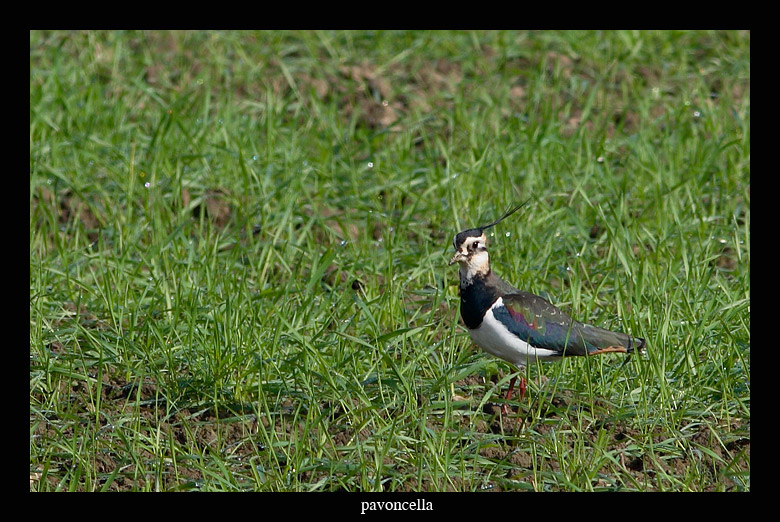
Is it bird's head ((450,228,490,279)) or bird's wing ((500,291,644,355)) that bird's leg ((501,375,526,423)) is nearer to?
bird's wing ((500,291,644,355))

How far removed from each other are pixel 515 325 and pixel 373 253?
1425 millimetres

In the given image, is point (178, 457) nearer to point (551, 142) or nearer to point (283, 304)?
point (283, 304)

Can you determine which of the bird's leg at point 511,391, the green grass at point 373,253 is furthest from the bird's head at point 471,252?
the bird's leg at point 511,391

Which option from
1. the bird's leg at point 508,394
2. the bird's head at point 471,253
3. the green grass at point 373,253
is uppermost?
the bird's head at point 471,253

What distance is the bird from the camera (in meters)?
4.45

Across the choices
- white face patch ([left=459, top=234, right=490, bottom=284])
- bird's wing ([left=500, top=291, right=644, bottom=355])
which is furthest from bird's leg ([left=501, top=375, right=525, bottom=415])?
white face patch ([left=459, top=234, right=490, bottom=284])

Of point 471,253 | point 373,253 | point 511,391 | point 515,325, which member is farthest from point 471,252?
point 373,253

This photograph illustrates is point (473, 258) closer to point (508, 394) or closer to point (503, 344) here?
point (503, 344)

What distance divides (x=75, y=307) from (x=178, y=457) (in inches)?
56.0

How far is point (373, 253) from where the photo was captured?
5.72m

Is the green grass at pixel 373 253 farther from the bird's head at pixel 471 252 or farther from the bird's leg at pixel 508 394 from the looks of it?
the bird's head at pixel 471 252

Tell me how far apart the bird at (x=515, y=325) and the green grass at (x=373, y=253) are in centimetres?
12

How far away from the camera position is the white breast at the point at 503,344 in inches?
174

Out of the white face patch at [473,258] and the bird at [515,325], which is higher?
the white face patch at [473,258]
